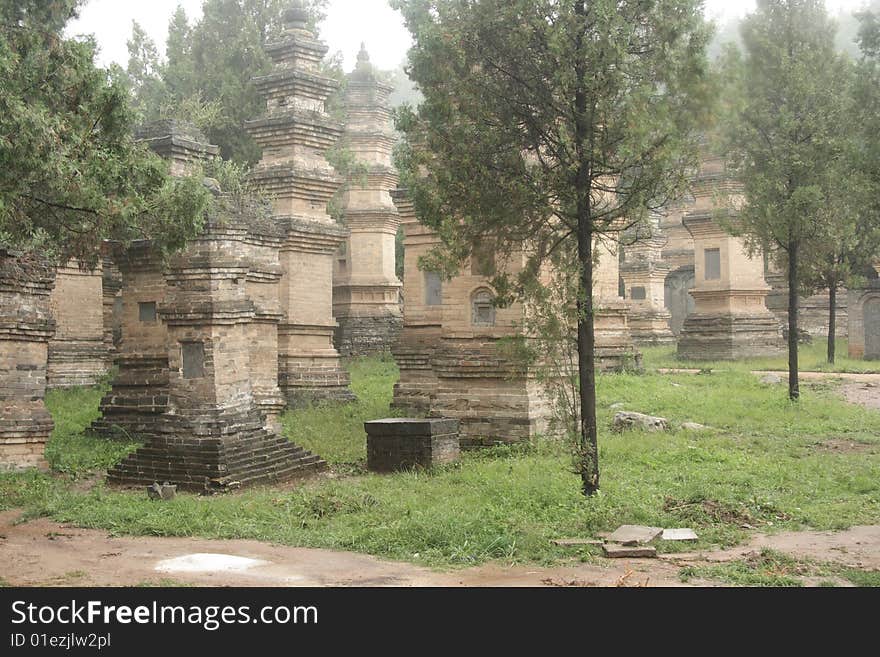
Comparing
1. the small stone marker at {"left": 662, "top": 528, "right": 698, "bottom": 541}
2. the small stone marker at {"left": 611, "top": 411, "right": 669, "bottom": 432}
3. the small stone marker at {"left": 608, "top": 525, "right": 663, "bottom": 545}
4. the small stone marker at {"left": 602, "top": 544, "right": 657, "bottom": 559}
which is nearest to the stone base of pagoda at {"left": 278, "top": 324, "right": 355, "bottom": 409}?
the small stone marker at {"left": 611, "top": 411, "right": 669, "bottom": 432}

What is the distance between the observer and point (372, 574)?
27.3 ft

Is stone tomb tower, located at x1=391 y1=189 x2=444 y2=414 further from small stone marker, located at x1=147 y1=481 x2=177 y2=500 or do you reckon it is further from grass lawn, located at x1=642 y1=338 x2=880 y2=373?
grass lawn, located at x1=642 y1=338 x2=880 y2=373

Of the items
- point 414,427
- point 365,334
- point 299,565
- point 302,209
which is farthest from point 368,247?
point 299,565

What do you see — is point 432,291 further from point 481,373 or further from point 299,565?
point 299,565

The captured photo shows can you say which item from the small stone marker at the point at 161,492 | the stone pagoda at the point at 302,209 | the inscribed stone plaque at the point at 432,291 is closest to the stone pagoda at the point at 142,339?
the stone pagoda at the point at 302,209

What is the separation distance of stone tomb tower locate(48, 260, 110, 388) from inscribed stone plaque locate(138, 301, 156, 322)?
16.0ft

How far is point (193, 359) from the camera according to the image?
44.8 ft

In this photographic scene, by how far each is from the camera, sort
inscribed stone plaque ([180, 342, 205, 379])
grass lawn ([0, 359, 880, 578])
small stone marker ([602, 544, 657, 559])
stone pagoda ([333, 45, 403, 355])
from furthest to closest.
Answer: stone pagoda ([333, 45, 403, 355]) → inscribed stone plaque ([180, 342, 205, 379]) → grass lawn ([0, 359, 880, 578]) → small stone marker ([602, 544, 657, 559])

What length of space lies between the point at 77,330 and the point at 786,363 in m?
17.0

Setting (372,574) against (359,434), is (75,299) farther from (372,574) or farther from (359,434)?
(372,574)

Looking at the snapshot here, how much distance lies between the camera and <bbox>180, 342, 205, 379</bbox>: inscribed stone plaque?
535 inches

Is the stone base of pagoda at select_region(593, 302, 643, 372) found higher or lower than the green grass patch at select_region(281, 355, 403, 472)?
higher

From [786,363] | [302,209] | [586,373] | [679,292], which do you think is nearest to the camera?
[586,373]

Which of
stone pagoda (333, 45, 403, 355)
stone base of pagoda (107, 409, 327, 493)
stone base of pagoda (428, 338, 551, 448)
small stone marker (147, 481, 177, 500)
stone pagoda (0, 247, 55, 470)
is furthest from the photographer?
stone pagoda (333, 45, 403, 355)
